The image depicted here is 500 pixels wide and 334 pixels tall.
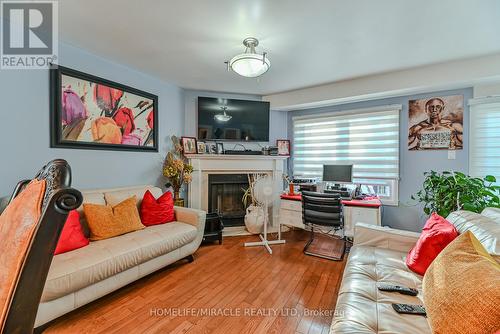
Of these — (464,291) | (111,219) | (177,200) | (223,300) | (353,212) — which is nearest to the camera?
(464,291)

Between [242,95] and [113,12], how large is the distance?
2.31 meters

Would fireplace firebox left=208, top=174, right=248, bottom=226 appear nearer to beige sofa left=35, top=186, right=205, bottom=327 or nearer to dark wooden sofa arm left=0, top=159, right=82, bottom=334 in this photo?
beige sofa left=35, top=186, right=205, bottom=327

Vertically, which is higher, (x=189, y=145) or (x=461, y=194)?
(x=189, y=145)

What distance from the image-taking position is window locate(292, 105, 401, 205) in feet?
10.5

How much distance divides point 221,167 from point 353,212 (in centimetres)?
202

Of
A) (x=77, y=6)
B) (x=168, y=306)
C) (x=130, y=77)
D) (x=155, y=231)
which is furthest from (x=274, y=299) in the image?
(x=130, y=77)

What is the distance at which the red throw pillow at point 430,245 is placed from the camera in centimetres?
146

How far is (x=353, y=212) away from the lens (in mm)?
2885

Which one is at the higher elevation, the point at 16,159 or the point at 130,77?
the point at 130,77

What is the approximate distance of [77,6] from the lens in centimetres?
171

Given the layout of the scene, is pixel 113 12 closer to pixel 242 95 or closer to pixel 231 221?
pixel 242 95

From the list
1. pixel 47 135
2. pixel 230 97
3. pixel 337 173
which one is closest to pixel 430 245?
pixel 337 173

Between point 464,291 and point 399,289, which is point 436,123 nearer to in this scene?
point 399,289

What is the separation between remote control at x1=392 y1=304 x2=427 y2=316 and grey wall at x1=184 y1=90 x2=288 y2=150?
3055 millimetres
